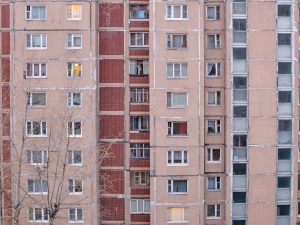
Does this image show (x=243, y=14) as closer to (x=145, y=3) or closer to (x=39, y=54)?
(x=145, y=3)

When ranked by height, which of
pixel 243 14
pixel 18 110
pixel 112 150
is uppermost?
pixel 243 14

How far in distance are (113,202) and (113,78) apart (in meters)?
7.50

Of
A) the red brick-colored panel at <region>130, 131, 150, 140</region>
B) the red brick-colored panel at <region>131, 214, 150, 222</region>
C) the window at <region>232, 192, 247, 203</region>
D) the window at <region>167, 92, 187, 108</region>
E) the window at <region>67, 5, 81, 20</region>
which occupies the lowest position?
the red brick-colored panel at <region>131, 214, 150, 222</region>

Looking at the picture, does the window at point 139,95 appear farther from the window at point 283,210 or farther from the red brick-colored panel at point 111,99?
the window at point 283,210

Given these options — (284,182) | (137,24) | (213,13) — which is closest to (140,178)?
(284,182)

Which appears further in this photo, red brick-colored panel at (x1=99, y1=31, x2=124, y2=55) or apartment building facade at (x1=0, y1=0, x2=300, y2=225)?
red brick-colored panel at (x1=99, y1=31, x2=124, y2=55)

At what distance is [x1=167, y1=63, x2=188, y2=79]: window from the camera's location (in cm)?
2759

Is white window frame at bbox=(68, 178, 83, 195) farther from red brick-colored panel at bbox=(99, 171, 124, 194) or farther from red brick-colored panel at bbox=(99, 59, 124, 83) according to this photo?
red brick-colored panel at bbox=(99, 59, 124, 83)

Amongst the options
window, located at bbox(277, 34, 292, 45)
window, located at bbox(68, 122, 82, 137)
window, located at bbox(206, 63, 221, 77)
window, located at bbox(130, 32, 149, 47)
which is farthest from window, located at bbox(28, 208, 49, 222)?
window, located at bbox(277, 34, 292, 45)

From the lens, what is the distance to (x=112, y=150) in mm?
28703

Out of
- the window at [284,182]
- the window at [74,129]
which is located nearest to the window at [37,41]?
the window at [74,129]

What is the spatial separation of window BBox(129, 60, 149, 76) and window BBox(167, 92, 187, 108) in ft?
7.20

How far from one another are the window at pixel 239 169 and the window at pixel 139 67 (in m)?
7.72

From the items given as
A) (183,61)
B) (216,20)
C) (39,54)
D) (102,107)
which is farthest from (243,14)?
(39,54)
